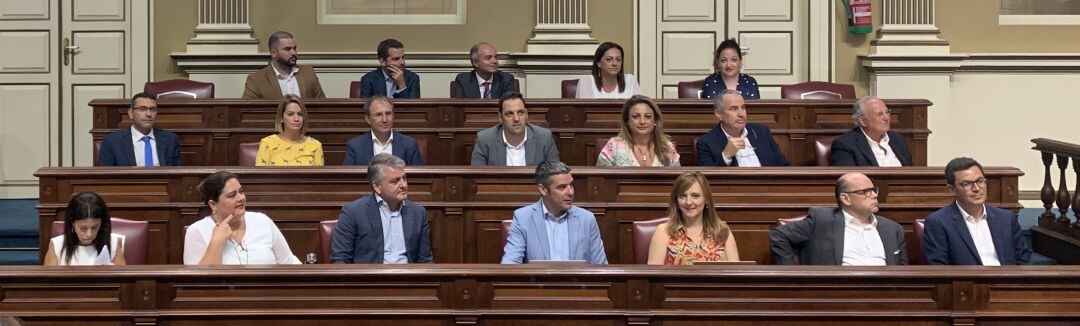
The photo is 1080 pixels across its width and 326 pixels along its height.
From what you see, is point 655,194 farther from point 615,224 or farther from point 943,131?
point 943,131

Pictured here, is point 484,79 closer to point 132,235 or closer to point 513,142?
point 513,142

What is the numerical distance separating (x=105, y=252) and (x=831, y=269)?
278 centimetres

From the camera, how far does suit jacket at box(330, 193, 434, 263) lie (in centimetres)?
598

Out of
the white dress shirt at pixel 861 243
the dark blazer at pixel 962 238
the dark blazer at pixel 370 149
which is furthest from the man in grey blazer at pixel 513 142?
the dark blazer at pixel 962 238

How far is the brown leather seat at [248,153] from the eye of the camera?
765cm

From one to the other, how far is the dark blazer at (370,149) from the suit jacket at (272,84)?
167 centimetres

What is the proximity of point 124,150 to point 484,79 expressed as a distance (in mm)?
2418

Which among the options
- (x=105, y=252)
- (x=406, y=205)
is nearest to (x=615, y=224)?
(x=406, y=205)

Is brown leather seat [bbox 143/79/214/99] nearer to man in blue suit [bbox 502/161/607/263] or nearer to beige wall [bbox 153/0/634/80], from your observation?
beige wall [bbox 153/0/634/80]

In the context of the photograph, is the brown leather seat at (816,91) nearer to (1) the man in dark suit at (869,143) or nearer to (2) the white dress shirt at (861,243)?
(1) the man in dark suit at (869,143)

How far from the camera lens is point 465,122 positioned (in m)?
8.45

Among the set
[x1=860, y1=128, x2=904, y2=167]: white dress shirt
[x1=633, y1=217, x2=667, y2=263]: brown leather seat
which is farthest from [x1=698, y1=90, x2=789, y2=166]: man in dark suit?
[x1=633, y1=217, x2=667, y2=263]: brown leather seat

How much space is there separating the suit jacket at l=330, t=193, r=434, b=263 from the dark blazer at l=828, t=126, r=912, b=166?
7.89ft

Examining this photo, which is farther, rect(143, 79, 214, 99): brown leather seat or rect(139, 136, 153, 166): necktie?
rect(143, 79, 214, 99): brown leather seat
